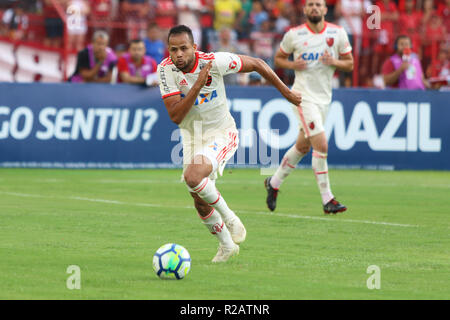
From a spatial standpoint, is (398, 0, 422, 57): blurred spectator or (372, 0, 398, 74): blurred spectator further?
(398, 0, 422, 57): blurred spectator

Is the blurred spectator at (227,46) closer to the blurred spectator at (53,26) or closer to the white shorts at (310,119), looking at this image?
the blurred spectator at (53,26)

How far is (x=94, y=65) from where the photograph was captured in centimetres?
1831

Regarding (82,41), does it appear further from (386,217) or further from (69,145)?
(386,217)

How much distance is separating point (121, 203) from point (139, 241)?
11.6ft

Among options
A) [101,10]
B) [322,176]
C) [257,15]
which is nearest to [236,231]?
[322,176]

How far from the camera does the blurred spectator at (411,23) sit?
821 inches

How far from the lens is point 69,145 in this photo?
691 inches

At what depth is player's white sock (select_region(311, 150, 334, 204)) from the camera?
12008mm

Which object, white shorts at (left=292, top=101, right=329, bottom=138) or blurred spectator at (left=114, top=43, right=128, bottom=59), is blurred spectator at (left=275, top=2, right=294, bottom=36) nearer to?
blurred spectator at (left=114, top=43, right=128, bottom=59)

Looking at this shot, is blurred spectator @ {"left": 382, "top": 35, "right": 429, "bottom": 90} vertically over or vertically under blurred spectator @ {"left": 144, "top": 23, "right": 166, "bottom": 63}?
under

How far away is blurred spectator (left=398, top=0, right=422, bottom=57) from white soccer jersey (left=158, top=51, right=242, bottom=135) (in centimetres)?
1289

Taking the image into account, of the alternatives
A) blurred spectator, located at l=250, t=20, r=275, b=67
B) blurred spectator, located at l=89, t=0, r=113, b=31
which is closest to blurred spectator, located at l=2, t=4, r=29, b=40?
blurred spectator, located at l=89, t=0, r=113, b=31
